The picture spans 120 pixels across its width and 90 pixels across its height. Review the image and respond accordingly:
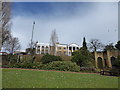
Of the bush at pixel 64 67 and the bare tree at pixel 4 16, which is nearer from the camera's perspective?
the bush at pixel 64 67

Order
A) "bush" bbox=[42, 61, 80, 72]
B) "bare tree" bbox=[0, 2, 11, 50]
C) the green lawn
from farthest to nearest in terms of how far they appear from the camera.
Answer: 1. "bare tree" bbox=[0, 2, 11, 50]
2. "bush" bbox=[42, 61, 80, 72]
3. the green lawn

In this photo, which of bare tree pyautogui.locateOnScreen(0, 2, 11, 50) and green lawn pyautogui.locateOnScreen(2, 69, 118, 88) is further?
bare tree pyautogui.locateOnScreen(0, 2, 11, 50)

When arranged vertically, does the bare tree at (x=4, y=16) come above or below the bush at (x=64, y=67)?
above

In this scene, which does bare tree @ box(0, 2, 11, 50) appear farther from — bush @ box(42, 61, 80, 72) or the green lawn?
the green lawn

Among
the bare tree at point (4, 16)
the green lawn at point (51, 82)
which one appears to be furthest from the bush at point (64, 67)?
the bare tree at point (4, 16)

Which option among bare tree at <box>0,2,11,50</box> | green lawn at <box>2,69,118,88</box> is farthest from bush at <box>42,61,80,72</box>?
bare tree at <box>0,2,11,50</box>

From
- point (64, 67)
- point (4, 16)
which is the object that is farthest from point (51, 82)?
point (4, 16)

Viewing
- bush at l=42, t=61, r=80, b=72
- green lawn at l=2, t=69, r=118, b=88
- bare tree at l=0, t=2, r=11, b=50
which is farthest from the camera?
bare tree at l=0, t=2, r=11, b=50

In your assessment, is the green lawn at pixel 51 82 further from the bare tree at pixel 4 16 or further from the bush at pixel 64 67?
the bare tree at pixel 4 16

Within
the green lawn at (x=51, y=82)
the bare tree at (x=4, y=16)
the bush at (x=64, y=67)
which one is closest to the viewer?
the green lawn at (x=51, y=82)

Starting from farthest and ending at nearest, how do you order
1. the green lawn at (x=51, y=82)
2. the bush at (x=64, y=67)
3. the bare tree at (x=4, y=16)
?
the bare tree at (x=4, y=16), the bush at (x=64, y=67), the green lawn at (x=51, y=82)

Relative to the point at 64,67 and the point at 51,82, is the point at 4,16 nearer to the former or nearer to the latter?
the point at 64,67

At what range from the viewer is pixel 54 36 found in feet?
114

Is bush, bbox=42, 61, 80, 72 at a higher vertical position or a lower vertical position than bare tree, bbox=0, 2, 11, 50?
lower
